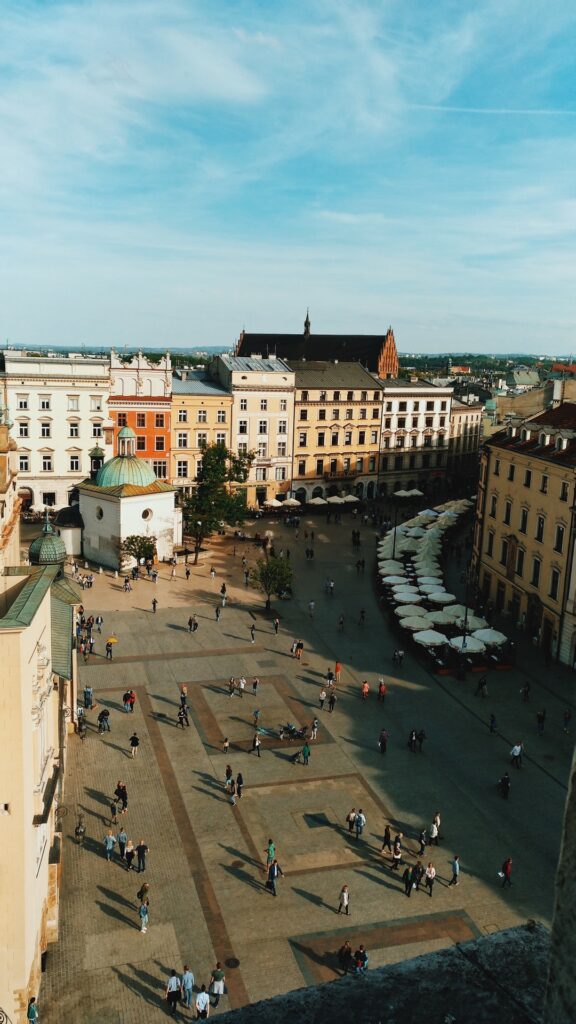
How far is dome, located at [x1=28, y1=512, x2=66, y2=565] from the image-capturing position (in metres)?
38.6

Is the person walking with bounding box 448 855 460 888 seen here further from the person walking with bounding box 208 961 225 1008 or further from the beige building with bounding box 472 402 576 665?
the beige building with bounding box 472 402 576 665

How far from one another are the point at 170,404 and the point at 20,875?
62.1 meters

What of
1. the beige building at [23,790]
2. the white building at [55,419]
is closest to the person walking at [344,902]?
A: the beige building at [23,790]

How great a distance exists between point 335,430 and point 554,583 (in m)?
46.1

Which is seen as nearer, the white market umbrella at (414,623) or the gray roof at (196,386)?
the white market umbrella at (414,623)

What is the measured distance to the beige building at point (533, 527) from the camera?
1681 inches

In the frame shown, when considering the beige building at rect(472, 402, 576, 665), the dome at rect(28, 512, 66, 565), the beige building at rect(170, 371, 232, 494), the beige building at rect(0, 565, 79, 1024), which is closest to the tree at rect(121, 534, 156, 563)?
the dome at rect(28, 512, 66, 565)

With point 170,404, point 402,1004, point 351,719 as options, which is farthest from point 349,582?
point 402,1004

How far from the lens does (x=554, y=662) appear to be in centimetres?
4309

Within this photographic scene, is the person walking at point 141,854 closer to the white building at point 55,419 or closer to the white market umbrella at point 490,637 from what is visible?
the white market umbrella at point 490,637

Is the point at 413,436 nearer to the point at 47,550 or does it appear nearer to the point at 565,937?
the point at 47,550

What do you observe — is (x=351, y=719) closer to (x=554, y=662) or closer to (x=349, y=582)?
(x=554, y=662)

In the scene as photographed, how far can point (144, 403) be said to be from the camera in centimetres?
7506

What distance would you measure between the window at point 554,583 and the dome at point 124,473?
99.2 ft
